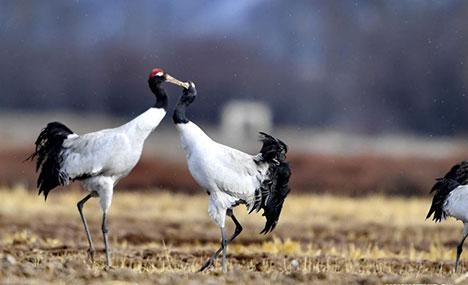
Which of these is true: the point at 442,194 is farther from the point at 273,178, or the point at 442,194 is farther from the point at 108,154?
the point at 108,154

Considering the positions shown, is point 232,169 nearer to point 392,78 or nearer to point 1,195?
point 1,195

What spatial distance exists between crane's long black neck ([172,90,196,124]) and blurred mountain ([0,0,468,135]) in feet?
154

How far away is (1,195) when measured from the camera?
70.9ft

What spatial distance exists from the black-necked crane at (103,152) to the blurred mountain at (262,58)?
46.0m

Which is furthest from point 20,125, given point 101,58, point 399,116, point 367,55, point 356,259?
point 356,259

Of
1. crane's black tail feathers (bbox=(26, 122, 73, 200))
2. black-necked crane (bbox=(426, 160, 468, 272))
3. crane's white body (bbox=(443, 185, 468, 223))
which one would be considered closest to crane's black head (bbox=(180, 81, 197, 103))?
crane's black tail feathers (bbox=(26, 122, 73, 200))

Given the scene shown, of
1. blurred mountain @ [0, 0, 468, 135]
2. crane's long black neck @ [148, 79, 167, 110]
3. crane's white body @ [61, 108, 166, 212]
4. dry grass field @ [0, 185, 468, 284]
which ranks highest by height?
blurred mountain @ [0, 0, 468, 135]

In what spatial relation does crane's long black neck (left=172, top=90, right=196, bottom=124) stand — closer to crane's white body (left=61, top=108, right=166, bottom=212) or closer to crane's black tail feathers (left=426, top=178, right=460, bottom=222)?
crane's white body (left=61, top=108, right=166, bottom=212)

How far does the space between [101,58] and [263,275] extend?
2921 inches

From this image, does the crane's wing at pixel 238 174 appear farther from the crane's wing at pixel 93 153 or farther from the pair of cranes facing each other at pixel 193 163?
the crane's wing at pixel 93 153

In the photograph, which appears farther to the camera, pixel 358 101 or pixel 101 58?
pixel 101 58

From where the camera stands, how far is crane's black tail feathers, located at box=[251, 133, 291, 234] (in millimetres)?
10328

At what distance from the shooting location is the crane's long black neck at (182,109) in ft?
32.9

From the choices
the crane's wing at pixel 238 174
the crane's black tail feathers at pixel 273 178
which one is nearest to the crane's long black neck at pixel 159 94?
the crane's wing at pixel 238 174
